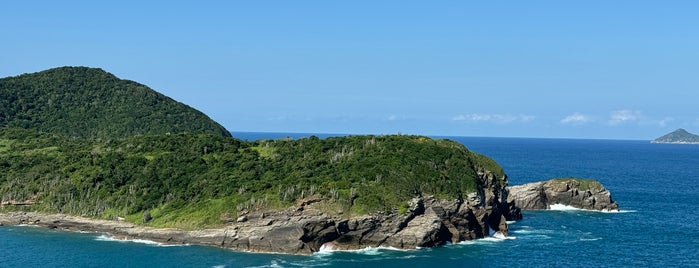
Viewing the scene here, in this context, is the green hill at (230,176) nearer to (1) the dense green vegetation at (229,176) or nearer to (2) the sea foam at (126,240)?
(1) the dense green vegetation at (229,176)

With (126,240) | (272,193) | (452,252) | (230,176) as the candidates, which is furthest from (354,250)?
(126,240)

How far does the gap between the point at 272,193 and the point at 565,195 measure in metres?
81.0

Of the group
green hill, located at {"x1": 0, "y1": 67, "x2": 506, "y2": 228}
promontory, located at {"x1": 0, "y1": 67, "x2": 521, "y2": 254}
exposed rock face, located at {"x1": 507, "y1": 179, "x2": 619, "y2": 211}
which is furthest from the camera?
exposed rock face, located at {"x1": 507, "y1": 179, "x2": 619, "y2": 211}

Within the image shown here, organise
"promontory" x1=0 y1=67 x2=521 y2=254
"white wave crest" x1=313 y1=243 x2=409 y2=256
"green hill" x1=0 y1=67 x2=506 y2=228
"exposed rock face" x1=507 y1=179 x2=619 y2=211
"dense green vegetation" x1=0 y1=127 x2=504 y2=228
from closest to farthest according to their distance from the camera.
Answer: "white wave crest" x1=313 y1=243 x2=409 y2=256
"promontory" x1=0 y1=67 x2=521 y2=254
"green hill" x1=0 y1=67 x2=506 y2=228
"dense green vegetation" x1=0 y1=127 x2=504 y2=228
"exposed rock face" x1=507 y1=179 x2=619 y2=211

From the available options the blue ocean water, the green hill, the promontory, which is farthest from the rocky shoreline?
the blue ocean water

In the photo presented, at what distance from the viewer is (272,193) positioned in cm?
11444

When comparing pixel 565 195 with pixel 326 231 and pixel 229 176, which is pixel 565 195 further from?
pixel 229 176

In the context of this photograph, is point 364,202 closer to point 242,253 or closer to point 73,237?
point 242,253

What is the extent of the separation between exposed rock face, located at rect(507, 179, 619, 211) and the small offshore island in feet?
1.12

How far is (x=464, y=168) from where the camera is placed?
12494 centimetres

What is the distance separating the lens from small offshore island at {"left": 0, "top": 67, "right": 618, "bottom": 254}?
108 meters

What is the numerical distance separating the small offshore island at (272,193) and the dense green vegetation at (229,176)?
0.87ft

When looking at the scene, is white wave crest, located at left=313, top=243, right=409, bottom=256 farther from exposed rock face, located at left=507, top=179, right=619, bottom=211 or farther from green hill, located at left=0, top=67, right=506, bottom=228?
exposed rock face, located at left=507, top=179, right=619, bottom=211

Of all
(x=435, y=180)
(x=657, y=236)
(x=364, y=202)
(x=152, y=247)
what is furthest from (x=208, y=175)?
(x=657, y=236)
